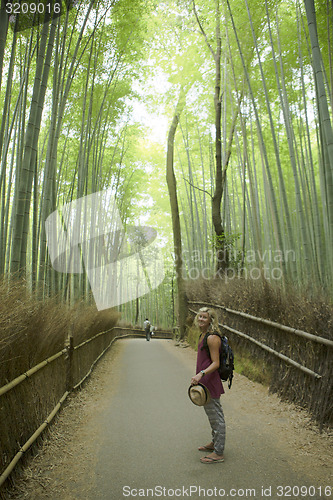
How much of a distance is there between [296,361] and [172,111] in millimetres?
7692

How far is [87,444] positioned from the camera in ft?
8.34

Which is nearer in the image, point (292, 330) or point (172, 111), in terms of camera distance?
point (292, 330)


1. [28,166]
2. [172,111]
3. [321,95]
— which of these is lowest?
[28,166]

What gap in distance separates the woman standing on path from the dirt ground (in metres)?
0.46

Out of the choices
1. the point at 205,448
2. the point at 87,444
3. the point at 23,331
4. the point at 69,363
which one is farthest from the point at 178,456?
the point at 69,363

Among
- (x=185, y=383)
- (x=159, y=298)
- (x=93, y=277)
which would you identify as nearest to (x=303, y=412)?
(x=185, y=383)

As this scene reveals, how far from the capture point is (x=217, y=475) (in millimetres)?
1959

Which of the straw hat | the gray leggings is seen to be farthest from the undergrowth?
→ the gray leggings

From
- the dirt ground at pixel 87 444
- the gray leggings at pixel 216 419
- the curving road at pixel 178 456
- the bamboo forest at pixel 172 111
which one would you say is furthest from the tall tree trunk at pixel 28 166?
the gray leggings at pixel 216 419

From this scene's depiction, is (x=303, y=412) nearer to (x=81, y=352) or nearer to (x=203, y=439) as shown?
(x=203, y=439)

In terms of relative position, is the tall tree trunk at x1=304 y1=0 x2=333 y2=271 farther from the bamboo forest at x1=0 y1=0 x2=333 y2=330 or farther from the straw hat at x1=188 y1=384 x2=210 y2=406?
the straw hat at x1=188 y1=384 x2=210 y2=406

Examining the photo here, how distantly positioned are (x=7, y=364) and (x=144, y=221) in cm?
1607

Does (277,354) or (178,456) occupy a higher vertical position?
(277,354)

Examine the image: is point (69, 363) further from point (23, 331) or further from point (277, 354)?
point (277, 354)
